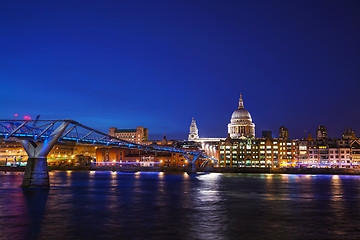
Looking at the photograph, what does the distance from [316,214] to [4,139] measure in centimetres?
5569

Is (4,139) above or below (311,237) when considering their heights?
above

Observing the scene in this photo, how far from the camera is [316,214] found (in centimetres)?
4278

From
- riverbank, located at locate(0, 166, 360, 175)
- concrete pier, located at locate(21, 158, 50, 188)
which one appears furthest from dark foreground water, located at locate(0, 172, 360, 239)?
riverbank, located at locate(0, 166, 360, 175)

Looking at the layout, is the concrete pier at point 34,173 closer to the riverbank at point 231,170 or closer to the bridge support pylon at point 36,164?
the bridge support pylon at point 36,164

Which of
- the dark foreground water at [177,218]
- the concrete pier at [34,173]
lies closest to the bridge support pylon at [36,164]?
the concrete pier at [34,173]

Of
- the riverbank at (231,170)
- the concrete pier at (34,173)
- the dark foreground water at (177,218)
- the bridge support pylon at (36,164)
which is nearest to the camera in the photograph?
the dark foreground water at (177,218)

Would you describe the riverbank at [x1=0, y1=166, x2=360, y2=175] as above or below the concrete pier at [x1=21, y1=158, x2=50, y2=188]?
below

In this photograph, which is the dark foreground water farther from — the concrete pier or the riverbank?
the riverbank

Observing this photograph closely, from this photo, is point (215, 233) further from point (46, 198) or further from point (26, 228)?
point (46, 198)

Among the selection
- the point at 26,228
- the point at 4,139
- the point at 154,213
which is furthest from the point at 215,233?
the point at 4,139

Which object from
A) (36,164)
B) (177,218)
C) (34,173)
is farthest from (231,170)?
(177,218)

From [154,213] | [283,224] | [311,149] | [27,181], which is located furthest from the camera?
[311,149]

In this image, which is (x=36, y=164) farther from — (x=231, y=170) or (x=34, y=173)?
(x=231, y=170)

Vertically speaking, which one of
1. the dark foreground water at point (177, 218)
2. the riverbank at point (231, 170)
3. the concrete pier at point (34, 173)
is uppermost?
the concrete pier at point (34, 173)
